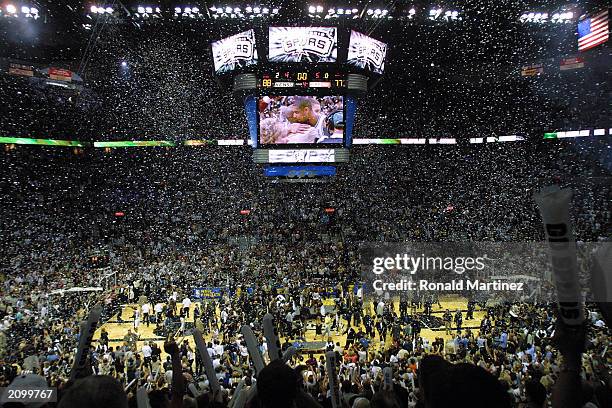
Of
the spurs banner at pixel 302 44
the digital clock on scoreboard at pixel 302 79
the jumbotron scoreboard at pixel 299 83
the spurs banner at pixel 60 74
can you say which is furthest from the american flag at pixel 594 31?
the spurs banner at pixel 60 74

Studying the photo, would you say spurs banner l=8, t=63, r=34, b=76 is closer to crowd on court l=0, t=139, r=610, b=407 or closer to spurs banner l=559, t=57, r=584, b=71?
crowd on court l=0, t=139, r=610, b=407

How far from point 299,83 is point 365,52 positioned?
311 cm

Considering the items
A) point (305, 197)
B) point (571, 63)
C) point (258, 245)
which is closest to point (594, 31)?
point (571, 63)

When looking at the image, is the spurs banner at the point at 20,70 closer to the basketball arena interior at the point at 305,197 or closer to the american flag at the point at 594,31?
the basketball arena interior at the point at 305,197

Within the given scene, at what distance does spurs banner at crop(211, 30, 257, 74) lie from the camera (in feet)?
59.5

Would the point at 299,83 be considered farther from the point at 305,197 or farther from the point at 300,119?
the point at 305,197

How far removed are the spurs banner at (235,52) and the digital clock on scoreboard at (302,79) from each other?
0.96m

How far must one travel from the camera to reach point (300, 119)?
19.4 metres

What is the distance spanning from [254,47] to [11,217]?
19639 millimetres

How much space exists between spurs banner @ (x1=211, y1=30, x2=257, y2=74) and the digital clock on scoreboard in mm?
962

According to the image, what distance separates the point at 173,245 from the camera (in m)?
27.8

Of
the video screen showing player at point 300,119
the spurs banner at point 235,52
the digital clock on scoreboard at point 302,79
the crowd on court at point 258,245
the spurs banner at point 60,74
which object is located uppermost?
the spurs banner at point 60,74

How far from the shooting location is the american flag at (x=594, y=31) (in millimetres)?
23438

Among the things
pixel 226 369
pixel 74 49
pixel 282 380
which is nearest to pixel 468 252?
pixel 226 369
